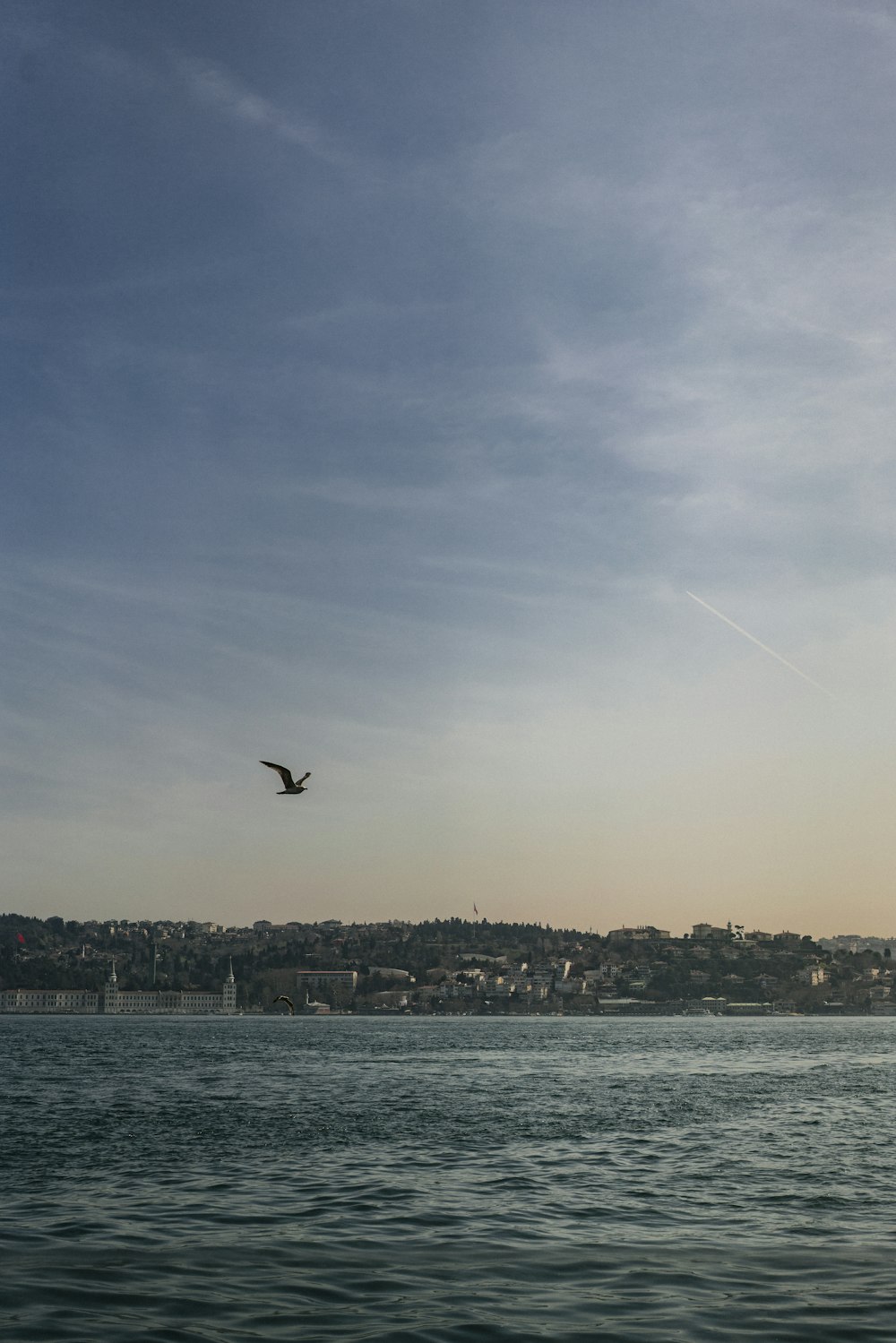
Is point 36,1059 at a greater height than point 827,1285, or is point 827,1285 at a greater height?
point 827,1285

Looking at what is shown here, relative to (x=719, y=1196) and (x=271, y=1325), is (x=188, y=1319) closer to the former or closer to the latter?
(x=271, y=1325)

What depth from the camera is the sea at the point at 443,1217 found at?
14.8 m

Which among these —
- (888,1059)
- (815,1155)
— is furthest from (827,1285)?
(888,1059)

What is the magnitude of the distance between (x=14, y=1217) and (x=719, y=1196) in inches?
523

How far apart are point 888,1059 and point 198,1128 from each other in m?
65.9

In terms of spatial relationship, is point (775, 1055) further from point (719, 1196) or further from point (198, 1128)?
point (719, 1196)

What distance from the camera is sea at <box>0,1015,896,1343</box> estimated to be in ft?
48.4

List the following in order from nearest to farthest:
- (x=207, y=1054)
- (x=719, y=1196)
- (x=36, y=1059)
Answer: (x=719, y=1196), (x=36, y=1059), (x=207, y=1054)

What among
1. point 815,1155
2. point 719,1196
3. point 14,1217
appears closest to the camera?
point 14,1217

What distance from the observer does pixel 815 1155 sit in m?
30.8

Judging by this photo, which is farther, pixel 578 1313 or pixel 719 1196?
pixel 719 1196

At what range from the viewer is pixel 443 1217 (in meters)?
21.6

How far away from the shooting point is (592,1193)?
24.4 m

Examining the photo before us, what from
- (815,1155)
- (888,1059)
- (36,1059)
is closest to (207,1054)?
(36,1059)
